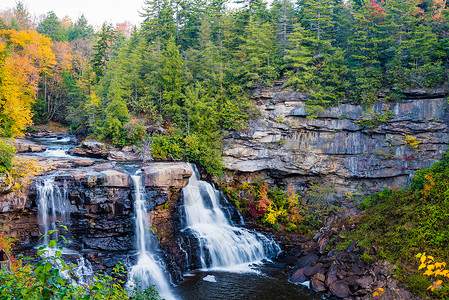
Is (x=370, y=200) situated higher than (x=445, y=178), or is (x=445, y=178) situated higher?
(x=445, y=178)

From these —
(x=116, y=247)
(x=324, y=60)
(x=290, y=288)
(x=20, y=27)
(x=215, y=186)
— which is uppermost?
(x=20, y=27)

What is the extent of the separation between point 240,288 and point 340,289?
14.1ft

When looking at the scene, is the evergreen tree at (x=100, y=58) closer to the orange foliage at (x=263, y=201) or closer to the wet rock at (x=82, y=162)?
the wet rock at (x=82, y=162)

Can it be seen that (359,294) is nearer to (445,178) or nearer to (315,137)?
(445,178)

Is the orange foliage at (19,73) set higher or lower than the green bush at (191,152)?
higher

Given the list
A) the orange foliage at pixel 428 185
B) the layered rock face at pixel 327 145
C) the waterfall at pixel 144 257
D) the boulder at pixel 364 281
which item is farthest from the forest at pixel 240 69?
the boulder at pixel 364 281

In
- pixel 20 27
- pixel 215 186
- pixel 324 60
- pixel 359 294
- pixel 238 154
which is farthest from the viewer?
pixel 20 27

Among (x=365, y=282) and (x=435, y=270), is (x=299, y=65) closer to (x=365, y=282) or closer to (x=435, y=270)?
(x=365, y=282)

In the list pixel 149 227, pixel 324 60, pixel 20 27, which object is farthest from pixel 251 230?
pixel 20 27

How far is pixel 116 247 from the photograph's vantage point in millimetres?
13555

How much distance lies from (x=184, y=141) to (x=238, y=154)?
401 cm

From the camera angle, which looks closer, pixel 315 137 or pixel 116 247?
pixel 116 247

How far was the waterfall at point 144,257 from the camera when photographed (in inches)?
489

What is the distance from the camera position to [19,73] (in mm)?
24062
